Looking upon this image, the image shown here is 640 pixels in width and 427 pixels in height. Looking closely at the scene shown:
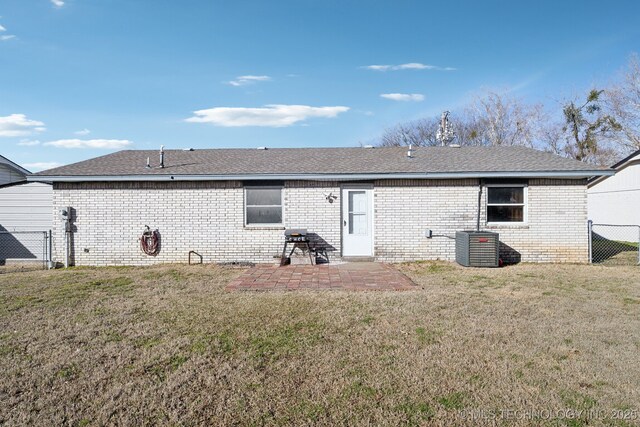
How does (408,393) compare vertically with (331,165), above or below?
below

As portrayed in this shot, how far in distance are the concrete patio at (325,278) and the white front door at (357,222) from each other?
71cm

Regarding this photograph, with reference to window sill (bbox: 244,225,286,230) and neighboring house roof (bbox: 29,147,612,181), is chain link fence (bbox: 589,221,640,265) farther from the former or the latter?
window sill (bbox: 244,225,286,230)

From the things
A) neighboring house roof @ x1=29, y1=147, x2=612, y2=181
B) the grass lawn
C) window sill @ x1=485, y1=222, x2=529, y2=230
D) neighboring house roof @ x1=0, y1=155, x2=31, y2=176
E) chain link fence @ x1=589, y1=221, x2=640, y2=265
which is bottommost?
the grass lawn

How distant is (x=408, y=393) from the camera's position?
3395 mm

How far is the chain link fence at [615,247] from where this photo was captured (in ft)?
35.8

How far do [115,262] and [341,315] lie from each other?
792cm

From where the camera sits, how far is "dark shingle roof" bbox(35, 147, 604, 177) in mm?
10742

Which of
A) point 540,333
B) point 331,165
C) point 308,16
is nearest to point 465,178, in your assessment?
point 331,165

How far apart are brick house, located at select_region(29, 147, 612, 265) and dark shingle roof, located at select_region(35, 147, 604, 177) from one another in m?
0.14

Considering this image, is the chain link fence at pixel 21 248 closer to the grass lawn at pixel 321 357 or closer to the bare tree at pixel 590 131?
the grass lawn at pixel 321 357

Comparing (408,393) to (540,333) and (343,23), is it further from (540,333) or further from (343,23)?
(343,23)

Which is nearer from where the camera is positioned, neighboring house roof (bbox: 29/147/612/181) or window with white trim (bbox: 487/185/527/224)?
neighboring house roof (bbox: 29/147/612/181)

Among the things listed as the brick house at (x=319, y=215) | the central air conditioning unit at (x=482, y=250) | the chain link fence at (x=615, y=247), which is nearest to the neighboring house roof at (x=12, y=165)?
the brick house at (x=319, y=215)

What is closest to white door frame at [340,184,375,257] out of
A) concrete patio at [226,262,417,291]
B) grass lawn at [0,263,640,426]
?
concrete patio at [226,262,417,291]
